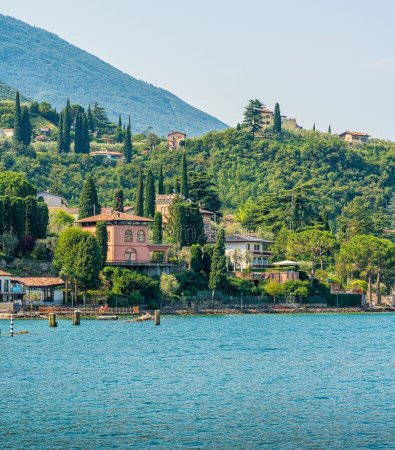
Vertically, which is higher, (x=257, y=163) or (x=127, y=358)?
(x=257, y=163)

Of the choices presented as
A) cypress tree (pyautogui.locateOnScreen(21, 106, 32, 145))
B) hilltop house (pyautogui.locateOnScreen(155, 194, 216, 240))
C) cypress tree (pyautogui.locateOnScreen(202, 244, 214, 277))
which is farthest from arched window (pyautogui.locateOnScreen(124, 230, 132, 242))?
cypress tree (pyautogui.locateOnScreen(21, 106, 32, 145))

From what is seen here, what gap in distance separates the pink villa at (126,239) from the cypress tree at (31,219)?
21.9ft

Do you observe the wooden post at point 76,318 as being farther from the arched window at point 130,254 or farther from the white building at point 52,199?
the white building at point 52,199

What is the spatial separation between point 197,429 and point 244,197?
145m

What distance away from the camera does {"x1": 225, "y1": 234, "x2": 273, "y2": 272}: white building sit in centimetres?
12712

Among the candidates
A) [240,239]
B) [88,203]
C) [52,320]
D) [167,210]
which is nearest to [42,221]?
[88,203]

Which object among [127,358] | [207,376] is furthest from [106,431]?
[127,358]

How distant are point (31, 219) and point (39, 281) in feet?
40.2

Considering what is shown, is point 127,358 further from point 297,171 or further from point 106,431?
point 297,171

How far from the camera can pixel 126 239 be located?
116375mm

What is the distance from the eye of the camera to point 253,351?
67.4 meters

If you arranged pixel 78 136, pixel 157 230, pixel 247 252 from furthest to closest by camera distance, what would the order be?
pixel 78 136 → pixel 247 252 → pixel 157 230

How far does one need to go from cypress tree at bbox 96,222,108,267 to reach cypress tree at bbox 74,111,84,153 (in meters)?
78.3

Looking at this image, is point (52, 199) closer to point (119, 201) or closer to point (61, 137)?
point (119, 201)
